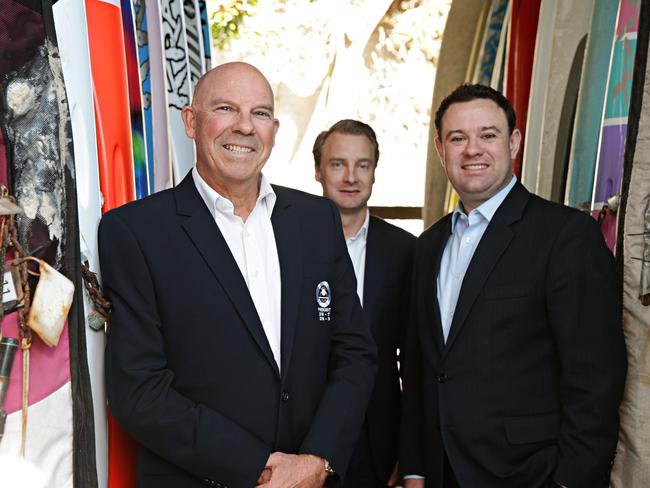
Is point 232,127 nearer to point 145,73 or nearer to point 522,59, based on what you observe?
point 145,73

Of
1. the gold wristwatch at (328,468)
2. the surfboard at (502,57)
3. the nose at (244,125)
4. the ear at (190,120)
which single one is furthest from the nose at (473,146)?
the surfboard at (502,57)

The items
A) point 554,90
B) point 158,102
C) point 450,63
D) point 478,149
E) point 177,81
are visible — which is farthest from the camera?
point 450,63

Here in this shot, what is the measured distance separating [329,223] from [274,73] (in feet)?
23.9

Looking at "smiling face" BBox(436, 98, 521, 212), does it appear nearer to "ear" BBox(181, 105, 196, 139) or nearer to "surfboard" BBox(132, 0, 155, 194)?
"ear" BBox(181, 105, 196, 139)

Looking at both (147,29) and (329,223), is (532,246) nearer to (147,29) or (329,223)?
(329,223)

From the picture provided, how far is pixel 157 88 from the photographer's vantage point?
2.89 meters

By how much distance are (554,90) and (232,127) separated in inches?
77.7

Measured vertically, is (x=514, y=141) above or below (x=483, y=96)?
below

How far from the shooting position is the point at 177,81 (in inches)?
125

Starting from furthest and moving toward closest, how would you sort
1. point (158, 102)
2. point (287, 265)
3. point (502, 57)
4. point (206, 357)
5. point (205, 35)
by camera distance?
point (502, 57) < point (205, 35) < point (158, 102) < point (287, 265) < point (206, 357)

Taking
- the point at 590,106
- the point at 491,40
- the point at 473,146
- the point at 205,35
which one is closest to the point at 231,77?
the point at 473,146

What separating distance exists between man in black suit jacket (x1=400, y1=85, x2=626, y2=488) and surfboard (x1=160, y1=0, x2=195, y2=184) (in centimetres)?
126

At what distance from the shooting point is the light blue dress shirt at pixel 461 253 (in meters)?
2.07

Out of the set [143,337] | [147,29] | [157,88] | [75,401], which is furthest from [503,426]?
[147,29]
